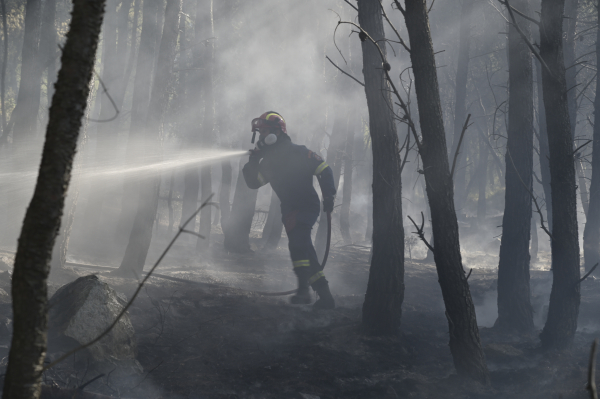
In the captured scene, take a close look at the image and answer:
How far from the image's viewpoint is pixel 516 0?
599 cm

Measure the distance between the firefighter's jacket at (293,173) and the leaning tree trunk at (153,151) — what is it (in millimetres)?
1853

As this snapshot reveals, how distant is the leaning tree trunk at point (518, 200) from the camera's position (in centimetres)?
548

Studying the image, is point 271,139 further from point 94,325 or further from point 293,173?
point 94,325

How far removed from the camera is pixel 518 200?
18.2 feet

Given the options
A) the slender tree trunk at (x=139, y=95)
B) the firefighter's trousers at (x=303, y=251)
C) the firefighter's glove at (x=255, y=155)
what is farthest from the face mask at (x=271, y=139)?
the slender tree trunk at (x=139, y=95)

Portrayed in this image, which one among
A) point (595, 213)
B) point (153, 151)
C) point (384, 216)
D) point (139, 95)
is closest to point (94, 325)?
point (384, 216)

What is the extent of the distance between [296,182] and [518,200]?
3.00 meters

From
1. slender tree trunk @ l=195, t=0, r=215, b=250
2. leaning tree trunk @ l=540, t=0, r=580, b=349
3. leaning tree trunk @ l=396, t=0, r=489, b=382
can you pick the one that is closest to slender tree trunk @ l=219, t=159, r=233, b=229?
slender tree trunk @ l=195, t=0, r=215, b=250

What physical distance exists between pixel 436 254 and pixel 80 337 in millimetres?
3057

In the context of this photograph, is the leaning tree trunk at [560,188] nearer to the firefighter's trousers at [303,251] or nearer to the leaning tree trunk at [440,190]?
the leaning tree trunk at [440,190]

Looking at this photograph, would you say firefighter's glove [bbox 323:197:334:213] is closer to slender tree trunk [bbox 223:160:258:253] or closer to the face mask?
the face mask

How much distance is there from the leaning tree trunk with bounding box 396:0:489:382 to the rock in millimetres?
2689

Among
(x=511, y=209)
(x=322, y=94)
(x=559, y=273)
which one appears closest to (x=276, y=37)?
(x=322, y=94)

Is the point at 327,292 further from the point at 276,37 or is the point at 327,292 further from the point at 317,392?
the point at 276,37
